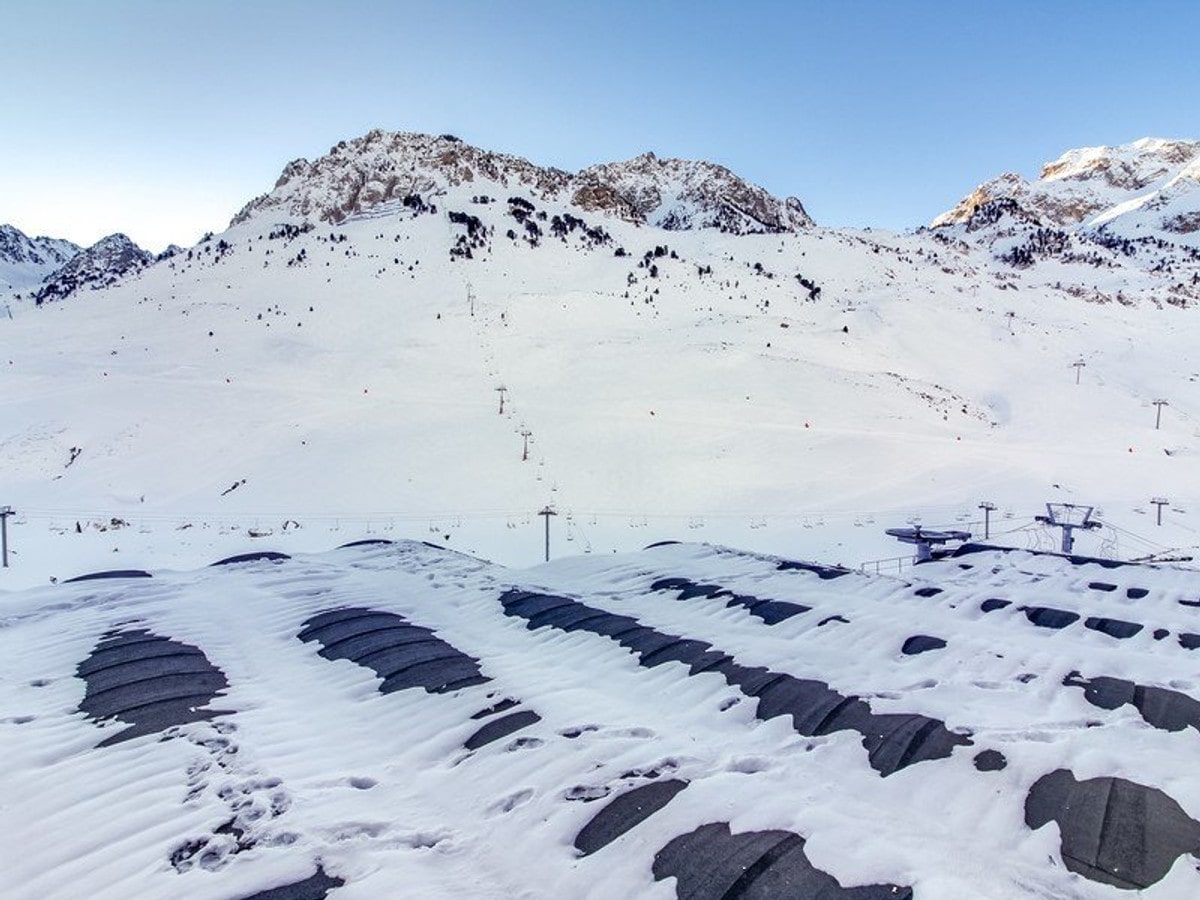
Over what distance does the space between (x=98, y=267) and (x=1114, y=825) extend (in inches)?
6560

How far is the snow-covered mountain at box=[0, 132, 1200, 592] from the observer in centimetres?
2939

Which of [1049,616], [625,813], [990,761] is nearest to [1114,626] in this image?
[1049,616]

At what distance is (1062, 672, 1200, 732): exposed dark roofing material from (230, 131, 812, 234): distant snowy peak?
340ft

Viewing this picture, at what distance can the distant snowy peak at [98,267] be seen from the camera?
97812mm

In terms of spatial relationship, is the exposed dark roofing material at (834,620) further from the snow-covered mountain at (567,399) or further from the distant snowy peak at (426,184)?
the distant snowy peak at (426,184)

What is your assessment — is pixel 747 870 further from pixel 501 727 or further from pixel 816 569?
pixel 816 569

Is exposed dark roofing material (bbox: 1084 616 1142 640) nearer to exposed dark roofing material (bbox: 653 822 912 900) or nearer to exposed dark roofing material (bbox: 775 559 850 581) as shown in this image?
exposed dark roofing material (bbox: 775 559 850 581)

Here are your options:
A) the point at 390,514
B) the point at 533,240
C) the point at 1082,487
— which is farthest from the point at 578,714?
the point at 533,240

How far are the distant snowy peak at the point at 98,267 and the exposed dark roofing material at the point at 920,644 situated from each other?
357 feet

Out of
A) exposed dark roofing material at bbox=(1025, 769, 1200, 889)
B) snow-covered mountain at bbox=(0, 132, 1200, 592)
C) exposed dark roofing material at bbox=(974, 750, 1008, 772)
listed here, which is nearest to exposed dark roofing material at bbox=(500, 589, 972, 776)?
exposed dark roofing material at bbox=(974, 750, 1008, 772)

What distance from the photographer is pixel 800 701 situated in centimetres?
743

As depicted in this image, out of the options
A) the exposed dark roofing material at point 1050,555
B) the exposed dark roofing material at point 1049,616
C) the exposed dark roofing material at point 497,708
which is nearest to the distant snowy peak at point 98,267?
the exposed dark roofing material at point 1050,555

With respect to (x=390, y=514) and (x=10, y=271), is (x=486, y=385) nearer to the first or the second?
(x=390, y=514)

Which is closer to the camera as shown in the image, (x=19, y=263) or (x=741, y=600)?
Result: (x=741, y=600)
